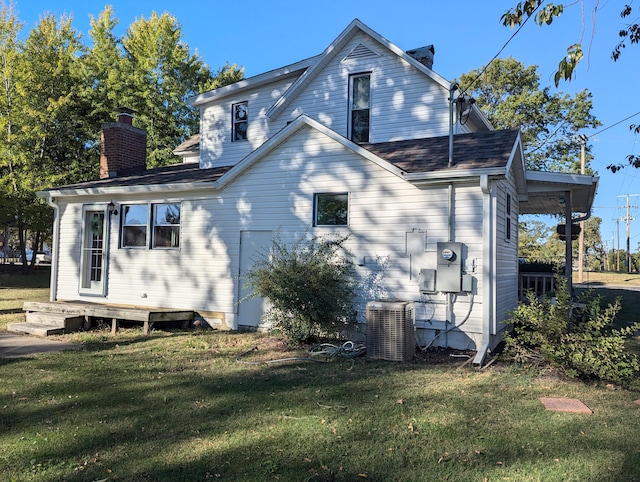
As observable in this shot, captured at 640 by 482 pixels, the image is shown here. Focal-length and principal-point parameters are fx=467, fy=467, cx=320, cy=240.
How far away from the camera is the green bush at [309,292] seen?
7.96 metres

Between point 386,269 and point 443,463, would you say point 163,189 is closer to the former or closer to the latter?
point 386,269

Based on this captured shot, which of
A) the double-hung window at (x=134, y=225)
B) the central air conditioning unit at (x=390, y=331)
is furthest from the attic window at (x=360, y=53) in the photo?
the central air conditioning unit at (x=390, y=331)

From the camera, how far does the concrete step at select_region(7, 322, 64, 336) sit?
30.3 feet

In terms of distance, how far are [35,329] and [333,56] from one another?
30.0 feet

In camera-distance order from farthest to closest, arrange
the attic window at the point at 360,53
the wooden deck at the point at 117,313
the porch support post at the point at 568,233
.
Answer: the attic window at the point at 360,53
the porch support post at the point at 568,233
the wooden deck at the point at 117,313

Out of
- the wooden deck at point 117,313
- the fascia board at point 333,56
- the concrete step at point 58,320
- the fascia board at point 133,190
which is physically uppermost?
the fascia board at point 333,56

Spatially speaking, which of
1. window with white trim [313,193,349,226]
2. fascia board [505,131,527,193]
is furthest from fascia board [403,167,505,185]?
window with white trim [313,193,349,226]

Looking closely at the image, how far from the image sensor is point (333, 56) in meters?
11.8

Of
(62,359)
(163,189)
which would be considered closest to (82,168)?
(163,189)

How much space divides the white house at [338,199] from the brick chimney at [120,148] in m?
0.07

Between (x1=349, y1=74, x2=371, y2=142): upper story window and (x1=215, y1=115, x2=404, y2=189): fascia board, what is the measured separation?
2596 mm

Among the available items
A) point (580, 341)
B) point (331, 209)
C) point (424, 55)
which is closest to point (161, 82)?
point (424, 55)

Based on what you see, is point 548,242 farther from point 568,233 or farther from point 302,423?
point 302,423

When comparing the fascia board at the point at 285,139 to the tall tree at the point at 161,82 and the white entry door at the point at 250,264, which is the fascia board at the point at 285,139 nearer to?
the white entry door at the point at 250,264
